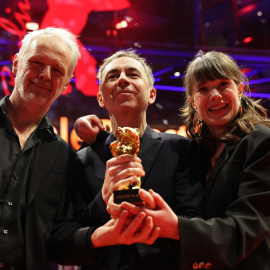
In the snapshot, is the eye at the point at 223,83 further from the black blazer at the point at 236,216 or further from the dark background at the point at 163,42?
the dark background at the point at 163,42

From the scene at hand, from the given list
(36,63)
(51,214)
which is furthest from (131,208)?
(36,63)

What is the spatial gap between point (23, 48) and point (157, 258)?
1561 mm

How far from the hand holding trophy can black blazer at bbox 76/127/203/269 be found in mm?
254

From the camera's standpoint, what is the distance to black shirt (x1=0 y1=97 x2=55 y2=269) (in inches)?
70.2

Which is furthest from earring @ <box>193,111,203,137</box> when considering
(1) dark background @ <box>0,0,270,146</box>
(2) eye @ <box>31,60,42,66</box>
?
(1) dark background @ <box>0,0,270,146</box>

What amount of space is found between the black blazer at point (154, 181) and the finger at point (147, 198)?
0.27 m

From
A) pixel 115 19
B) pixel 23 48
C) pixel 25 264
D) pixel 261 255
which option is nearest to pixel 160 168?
pixel 261 255

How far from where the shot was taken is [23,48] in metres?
2.33

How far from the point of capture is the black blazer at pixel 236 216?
5.07 ft

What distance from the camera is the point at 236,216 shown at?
63.3 inches

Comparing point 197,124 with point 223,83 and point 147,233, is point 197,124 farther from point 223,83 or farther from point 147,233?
point 147,233

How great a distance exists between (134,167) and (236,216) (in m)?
0.51

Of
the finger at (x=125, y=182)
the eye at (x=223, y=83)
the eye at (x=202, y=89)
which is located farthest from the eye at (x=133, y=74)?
the finger at (x=125, y=182)

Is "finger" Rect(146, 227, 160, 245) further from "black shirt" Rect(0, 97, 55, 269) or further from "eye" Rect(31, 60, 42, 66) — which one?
"eye" Rect(31, 60, 42, 66)
